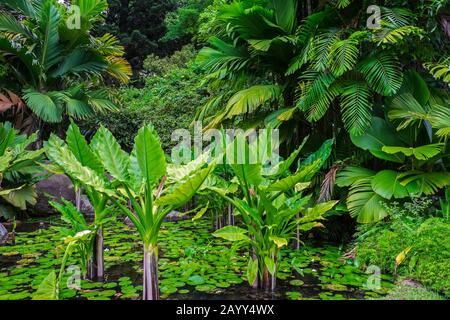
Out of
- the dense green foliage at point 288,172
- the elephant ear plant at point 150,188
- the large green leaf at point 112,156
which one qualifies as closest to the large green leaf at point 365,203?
the dense green foliage at point 288,172

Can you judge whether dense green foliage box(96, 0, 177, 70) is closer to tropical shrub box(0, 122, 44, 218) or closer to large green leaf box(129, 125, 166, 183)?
tropical shrub box(0, 122, 44, 218)

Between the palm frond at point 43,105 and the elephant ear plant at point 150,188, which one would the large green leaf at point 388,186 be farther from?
the palm frond at point 43,105

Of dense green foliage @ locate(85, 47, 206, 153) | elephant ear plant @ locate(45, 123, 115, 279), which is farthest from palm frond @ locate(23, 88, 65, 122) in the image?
elephant ear plant @ locate(45, 123, 115, 279)

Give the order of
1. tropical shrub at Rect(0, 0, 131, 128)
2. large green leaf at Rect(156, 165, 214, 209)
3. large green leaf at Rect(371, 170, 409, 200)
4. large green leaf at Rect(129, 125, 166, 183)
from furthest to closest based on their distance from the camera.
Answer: tropical shrub at Rect(0, 0, 131, 128) → large green leaf at Rect(371, 170, 409, 200) → large green leaf at Rect(129, 125, 166, 183) → large green leaf at Rect(156, 165, 214, 209)

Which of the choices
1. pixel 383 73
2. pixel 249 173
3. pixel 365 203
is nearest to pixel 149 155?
pixel 249 173

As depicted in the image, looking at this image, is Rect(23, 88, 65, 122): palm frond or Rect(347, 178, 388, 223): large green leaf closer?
Rect(347, 178, 388, 223): large green leaf

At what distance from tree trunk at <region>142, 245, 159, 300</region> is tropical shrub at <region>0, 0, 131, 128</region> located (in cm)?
518

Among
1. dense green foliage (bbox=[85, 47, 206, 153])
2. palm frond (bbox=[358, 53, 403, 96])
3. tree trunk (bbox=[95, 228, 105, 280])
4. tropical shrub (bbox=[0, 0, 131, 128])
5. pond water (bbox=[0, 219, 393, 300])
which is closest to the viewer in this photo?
pond water (bbox=[0, 219, 393, 300])

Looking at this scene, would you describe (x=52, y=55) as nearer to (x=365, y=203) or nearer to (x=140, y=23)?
(x=365, y=203)

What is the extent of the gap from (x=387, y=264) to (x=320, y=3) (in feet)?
10.8

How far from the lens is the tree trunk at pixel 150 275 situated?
2826 mm

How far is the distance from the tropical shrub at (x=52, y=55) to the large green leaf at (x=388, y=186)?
5.54 m

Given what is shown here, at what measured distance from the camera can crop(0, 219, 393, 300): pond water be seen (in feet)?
10.7

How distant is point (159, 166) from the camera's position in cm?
285
